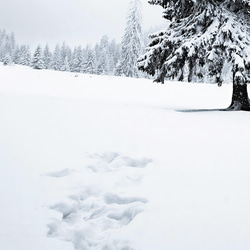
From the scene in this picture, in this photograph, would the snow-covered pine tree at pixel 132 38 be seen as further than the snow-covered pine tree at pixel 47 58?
No

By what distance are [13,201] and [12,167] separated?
0.94 meters

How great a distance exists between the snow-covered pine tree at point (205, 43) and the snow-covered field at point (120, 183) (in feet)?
11.1

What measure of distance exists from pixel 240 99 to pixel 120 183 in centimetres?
858

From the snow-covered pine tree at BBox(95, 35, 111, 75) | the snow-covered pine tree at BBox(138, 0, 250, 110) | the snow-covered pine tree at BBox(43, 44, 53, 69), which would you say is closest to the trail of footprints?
the snow-covered pine tree at BBox(138, 0, 250, 110)

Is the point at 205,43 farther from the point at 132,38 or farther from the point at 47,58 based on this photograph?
the point at 47,58

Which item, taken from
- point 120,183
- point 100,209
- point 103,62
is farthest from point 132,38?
point 100,209

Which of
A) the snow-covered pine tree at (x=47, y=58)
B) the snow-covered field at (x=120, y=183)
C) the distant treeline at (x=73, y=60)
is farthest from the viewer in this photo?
the snow-covered pine tree at (x=47, y=58)

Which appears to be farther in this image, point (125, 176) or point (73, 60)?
point (73, 60)

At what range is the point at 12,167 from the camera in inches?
152

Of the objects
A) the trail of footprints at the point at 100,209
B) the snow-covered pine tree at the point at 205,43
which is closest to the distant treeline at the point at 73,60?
the snow-covered pine tree at the point at 205,43

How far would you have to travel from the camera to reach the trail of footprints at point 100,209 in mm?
2590

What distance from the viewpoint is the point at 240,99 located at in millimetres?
10461

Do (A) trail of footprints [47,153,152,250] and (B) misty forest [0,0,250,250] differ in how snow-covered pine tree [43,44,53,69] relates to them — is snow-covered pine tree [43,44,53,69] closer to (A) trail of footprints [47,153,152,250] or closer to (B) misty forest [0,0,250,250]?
(B) misty forest [0,0,250,250]

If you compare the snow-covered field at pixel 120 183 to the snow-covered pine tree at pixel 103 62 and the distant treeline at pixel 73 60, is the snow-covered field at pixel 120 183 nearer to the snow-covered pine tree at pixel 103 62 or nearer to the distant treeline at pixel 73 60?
the distant treeline at pixel 73 60
